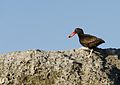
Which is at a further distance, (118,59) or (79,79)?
(118,59)

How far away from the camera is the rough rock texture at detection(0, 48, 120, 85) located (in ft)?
50.0

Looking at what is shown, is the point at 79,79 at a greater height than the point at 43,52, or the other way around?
the point at 43,52

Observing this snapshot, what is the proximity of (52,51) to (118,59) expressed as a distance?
2.29 m

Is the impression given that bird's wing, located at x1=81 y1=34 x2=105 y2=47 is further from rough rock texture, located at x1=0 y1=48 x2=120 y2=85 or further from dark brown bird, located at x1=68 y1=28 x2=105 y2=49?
rough rock texture, located at x1=0 y1=48 x2=120 y2=85

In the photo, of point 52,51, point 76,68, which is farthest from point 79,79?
point 52,51

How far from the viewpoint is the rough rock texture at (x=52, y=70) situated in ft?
50.0

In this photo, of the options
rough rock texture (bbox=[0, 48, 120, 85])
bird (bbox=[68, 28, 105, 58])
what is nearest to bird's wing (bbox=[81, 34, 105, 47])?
bird (bbox=[68, 28, 105, 58])

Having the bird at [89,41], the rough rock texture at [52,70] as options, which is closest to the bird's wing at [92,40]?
the bird at [89,41]

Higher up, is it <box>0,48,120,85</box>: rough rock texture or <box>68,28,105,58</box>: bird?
<box>68,28,105,58</box>: bird

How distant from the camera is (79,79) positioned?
15281 millimetres

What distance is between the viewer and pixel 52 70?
49.9ft

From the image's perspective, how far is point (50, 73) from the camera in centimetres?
1520

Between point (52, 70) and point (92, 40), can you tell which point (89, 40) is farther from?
point (52, 70)

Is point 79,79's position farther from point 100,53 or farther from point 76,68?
point 100,53
